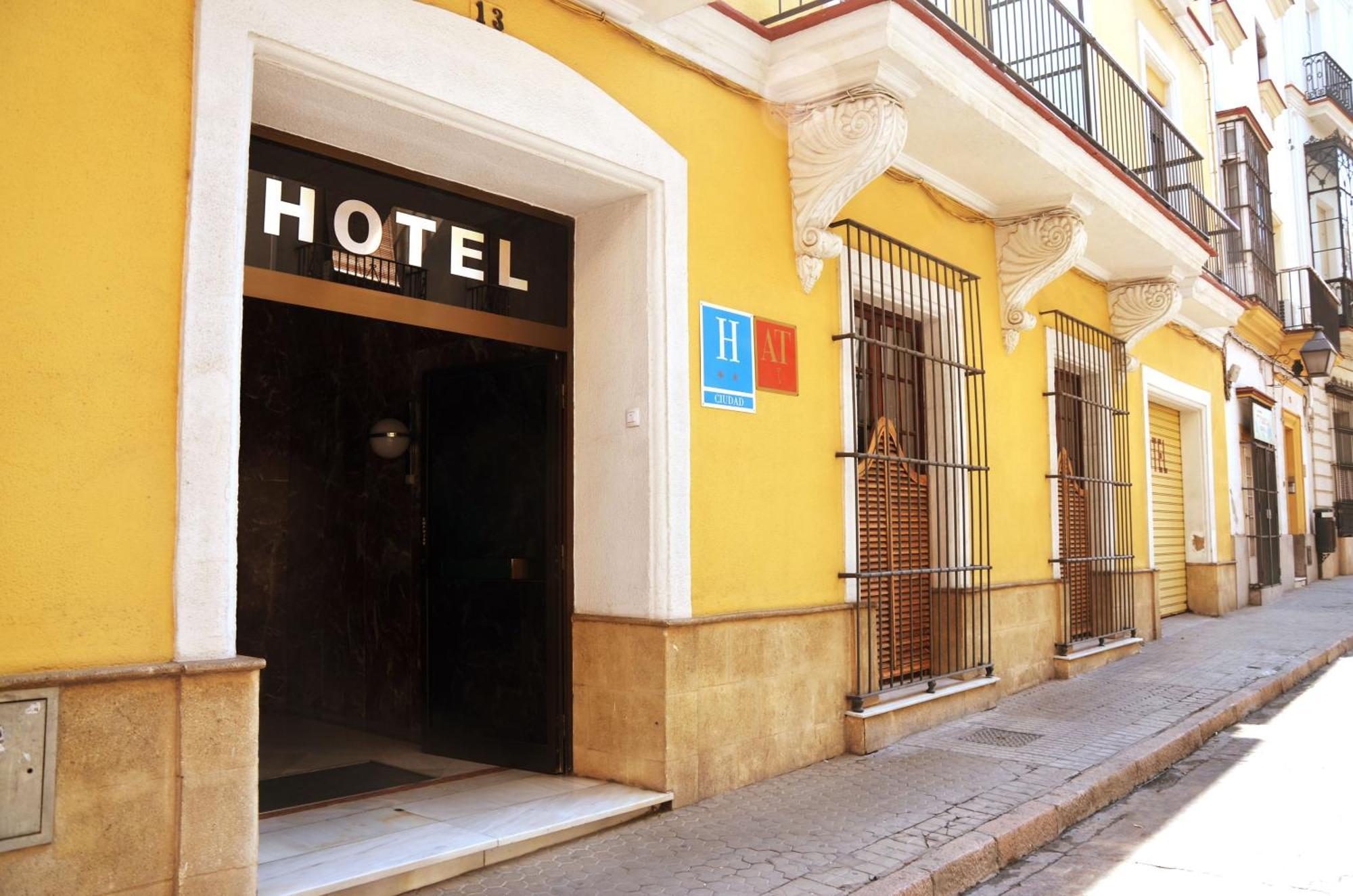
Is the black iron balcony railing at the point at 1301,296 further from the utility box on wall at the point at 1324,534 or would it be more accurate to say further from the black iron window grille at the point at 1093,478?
the black iron window grille at the point at 1093,478

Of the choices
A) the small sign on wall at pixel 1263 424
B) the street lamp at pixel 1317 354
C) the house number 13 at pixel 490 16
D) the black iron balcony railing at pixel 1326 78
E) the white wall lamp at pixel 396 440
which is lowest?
the white wall lamp at pixel 396 440

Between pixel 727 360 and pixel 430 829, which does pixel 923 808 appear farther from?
pixel 727 360

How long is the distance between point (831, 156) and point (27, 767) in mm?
4799

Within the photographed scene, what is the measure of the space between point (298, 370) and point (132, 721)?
5377mm

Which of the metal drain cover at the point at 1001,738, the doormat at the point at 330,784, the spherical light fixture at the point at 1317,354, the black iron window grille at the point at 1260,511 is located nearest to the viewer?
the doormat at the point at 330,784

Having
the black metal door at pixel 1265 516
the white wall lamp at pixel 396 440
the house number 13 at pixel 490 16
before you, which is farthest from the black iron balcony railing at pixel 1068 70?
the black metal door at pixel 1265 516

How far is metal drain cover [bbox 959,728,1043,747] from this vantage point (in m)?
6.38

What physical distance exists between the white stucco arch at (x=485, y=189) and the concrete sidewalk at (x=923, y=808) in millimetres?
1158

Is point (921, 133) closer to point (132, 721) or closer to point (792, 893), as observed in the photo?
point (792, 893)

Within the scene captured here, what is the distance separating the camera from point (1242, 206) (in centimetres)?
1542

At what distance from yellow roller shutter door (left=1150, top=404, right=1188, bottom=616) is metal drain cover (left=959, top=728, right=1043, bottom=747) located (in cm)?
682

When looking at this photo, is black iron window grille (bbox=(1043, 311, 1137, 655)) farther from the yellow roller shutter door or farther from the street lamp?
Result: the street lamp

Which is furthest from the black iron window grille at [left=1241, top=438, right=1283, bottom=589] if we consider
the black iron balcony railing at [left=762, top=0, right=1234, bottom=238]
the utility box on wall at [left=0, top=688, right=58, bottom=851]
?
the utility box on wall at [left=0, top=688, right=58, bottom=851]

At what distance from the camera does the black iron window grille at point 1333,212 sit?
2033 centimetres
